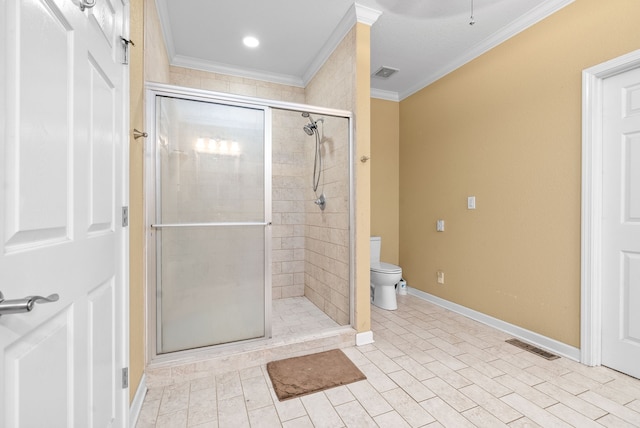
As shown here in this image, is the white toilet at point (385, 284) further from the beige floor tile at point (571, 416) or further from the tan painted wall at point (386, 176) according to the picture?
the beige floor tile at point (571, 416)

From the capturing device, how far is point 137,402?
5.07ft

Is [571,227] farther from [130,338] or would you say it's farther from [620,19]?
[130,338]

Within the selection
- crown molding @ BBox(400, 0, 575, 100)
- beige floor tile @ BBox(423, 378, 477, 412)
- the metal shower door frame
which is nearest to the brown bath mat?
beige floor tile @ BBox(423, 378, 477, 412)

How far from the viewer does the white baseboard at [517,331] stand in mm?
2127

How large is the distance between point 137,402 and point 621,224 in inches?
125

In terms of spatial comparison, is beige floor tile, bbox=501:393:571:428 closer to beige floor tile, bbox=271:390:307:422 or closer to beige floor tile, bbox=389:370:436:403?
beige floor tile, bbox=389:370:436:403

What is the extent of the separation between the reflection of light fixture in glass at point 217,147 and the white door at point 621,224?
2.59 metres

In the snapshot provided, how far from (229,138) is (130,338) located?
1.36 metres

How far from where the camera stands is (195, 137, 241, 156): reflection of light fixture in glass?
1994 millimetres

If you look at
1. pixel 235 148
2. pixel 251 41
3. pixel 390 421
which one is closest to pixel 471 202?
pixel 390 421

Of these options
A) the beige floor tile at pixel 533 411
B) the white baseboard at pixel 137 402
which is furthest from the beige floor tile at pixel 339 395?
the white baseboard at pixel 137 402

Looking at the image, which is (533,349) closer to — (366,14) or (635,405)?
(635,405)

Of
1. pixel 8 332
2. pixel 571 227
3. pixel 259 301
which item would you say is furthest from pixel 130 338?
pixel 571 227

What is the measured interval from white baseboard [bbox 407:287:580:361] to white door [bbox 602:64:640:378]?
197 mm
